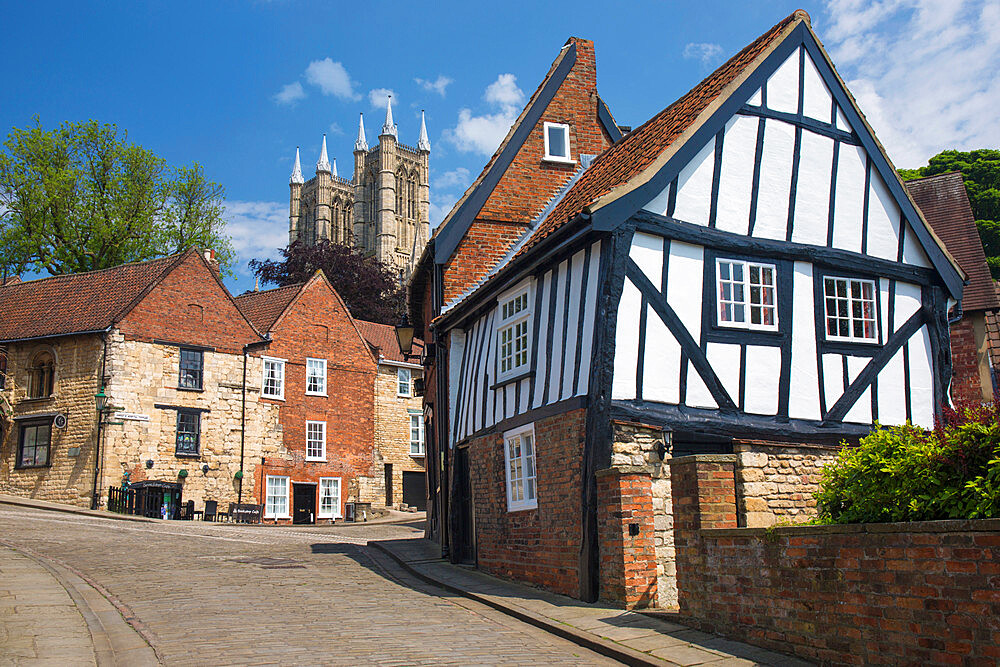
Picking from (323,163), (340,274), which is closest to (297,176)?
(323,163)

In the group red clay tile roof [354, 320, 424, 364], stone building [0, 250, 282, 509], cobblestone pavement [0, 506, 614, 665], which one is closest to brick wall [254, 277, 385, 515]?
stone building [0, 250, 282, 509]

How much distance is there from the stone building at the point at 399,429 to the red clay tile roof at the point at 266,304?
4.26 meters

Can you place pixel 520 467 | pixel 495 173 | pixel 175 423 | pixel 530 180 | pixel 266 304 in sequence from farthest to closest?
pixel 266 304, pixel 175 423, pixel 530 180, pixel 495 173, pixel 520 467

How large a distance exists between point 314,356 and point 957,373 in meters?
23.0

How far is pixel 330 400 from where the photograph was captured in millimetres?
35031

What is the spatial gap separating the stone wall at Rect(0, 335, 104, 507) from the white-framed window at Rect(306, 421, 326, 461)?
808 centimetres

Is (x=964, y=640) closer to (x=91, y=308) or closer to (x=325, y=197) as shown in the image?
(x=91, y=308)

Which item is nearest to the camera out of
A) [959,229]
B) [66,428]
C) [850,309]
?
[850,309]

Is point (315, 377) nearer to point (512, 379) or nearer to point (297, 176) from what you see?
point (512, 379)

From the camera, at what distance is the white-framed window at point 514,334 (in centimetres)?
1373

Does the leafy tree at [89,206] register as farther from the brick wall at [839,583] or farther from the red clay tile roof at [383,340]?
the brick wall at [839,583]

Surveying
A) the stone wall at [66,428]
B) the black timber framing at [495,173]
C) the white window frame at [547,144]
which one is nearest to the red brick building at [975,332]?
the white window frame at [547,144]

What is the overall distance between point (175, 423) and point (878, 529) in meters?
27.0

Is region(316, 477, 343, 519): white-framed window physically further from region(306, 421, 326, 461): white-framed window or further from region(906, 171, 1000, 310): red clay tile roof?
region(906, 171, 1000, 310): red clay tile roof
